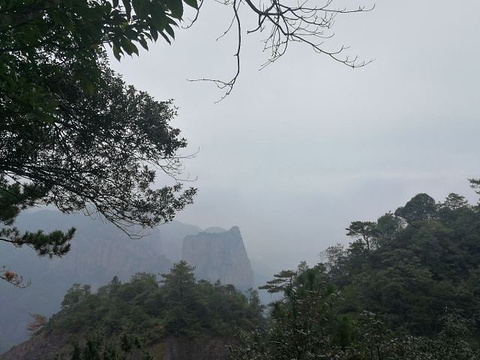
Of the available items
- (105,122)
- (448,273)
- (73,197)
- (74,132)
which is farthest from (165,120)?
(448,273)

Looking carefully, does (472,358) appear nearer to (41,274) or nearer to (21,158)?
(21,158)

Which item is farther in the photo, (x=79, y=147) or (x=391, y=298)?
(x=391, y=298)

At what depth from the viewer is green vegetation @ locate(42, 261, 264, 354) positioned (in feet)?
58.5

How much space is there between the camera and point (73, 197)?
489 centimetres

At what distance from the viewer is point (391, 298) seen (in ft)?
59.8

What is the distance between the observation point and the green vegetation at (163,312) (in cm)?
1783

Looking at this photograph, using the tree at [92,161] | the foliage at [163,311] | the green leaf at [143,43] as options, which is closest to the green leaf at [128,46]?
the green leaf at [143,43]

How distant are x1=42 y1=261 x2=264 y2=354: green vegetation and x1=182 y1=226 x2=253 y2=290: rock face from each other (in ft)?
362

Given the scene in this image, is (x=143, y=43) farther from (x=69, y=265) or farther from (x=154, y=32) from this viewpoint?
(x=69, y=265)

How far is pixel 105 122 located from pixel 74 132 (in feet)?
1.44

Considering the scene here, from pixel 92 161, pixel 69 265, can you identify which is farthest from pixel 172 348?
pixel 69 265

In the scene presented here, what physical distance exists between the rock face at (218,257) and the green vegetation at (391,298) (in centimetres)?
10091

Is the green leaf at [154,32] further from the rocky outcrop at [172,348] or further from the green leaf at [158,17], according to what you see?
the rocky outcrop at [172,348]

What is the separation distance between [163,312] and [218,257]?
391 feet
